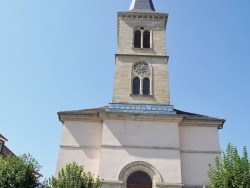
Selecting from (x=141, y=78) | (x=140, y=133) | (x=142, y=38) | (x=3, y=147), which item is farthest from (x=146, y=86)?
(x=3, y=147)

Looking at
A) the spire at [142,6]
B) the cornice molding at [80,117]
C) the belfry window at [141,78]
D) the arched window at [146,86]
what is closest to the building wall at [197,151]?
the arched window at [146,86]

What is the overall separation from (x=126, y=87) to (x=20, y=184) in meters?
11.3

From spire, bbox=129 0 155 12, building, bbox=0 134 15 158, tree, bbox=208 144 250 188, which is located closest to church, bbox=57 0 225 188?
tree, bbox=208 144 250 188

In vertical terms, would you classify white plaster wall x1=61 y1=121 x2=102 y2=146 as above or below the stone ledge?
below

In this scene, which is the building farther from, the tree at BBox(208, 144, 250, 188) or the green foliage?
the tree at BBox(208, 144, 250, 188)

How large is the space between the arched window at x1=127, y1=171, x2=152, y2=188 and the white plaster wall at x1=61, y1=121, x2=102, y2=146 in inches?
143

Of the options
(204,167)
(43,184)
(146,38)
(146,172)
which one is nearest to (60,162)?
(43,184)

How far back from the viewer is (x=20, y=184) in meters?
19.6

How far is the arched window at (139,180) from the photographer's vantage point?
22641 mm

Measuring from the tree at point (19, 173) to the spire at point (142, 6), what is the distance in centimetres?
1833

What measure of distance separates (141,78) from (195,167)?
842cm

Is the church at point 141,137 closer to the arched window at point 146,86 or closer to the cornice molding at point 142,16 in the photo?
the arched window at point 146,86

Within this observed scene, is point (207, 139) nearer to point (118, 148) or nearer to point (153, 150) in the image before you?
point (153, 150)

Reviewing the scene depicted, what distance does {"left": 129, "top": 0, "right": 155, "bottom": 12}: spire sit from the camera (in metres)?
32.4
